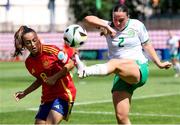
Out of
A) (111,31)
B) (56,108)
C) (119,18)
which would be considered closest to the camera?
(56,108)

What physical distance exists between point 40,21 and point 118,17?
244 feet

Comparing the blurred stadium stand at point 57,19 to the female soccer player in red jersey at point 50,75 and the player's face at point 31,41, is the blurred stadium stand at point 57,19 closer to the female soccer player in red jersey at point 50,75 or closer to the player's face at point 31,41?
the female soccer player in red jersey at point 50,75

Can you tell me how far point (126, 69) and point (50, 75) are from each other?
1.22 meters

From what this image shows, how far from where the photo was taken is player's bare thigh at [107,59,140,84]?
10.7 metres

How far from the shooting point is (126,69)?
10906 millimetres

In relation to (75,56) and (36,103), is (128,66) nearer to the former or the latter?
(75,56)

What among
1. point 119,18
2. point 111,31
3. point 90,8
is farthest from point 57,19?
point 111,31

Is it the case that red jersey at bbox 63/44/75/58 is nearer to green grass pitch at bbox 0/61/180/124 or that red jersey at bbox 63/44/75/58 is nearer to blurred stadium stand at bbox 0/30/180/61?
green grass pitch at bbox 0/61/180/124

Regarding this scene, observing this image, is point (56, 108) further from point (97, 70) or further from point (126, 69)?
point (126, 69)

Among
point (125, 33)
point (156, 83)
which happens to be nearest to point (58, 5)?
point (156, 83)

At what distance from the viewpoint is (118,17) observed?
1134cm

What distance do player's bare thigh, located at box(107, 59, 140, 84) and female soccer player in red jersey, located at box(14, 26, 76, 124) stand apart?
2.31ft

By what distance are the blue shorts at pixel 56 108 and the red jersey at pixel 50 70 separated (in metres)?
0.07

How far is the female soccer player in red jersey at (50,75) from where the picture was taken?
10281 millimetres
